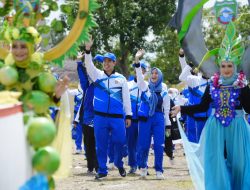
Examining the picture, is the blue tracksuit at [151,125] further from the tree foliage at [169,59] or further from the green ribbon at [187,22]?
the tree foliage at [169,59]

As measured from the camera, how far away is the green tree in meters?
28.2

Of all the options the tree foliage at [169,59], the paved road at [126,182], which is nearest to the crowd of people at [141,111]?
the paved road at [126,182]

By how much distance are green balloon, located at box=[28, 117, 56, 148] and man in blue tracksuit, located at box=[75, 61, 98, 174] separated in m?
6.39

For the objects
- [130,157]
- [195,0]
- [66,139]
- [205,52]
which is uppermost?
[195,0]

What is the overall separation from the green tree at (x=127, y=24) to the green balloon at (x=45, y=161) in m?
22.0

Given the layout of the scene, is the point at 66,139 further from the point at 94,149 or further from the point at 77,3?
the point at 94,149

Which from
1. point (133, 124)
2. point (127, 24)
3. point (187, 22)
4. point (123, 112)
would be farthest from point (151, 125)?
point (127, 24)

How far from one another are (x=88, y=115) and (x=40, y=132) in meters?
7.01

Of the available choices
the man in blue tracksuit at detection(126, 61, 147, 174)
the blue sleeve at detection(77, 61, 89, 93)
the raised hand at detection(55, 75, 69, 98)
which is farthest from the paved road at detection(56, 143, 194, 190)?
the raised hand at detection(55, 75, 69, 98)

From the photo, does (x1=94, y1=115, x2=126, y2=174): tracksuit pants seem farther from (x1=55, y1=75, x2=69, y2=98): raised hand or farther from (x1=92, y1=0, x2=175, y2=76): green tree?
(x1=92, y1=0, x2=175, y2=76): green tree

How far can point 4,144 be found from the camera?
17.7ft

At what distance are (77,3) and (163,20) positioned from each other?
22576mm

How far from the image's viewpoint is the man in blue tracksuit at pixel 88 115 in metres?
12.3

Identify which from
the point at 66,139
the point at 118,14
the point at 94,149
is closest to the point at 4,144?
the point at 66,139
